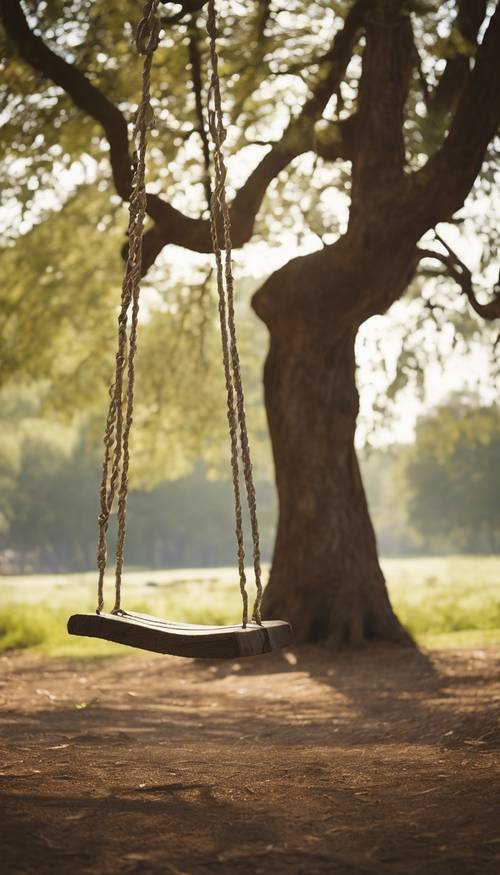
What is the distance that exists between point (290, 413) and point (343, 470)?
0.81 m

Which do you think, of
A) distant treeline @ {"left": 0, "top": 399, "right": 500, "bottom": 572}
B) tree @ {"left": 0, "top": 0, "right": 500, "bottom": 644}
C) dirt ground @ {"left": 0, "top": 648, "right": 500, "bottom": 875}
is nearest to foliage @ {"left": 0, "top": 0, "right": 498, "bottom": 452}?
tree @ {"left": 0, "top": 0, "right": 500, "bottom": 644}

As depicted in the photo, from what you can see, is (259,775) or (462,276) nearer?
(259,775)

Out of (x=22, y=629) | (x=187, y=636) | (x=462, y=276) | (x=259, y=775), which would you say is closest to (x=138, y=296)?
(x=187, y=636)

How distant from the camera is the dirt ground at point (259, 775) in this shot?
2932 mm

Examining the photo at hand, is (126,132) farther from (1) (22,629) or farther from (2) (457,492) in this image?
(2) (457,492)

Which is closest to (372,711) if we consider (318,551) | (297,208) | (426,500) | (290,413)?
(318,551)

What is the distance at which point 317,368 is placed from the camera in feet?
32.1

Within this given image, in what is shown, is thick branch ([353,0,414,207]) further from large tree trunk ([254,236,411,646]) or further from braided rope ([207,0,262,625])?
braided rope ([207,0,262,625])

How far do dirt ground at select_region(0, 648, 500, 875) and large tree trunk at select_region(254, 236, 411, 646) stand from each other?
1.35 metres

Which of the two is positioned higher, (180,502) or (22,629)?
(180,502)

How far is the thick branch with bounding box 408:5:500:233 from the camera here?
26.6ft

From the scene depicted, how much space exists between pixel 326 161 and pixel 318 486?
361 cm

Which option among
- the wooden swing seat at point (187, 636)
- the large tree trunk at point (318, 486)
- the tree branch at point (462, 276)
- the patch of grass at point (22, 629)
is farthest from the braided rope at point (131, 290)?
the patch of grass at point (22, 629)

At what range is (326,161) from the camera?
413 inches
